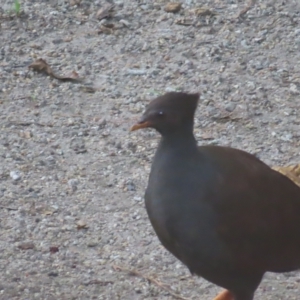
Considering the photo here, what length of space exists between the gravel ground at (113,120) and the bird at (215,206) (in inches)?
26.1

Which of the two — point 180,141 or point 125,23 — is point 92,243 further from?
point 125,23

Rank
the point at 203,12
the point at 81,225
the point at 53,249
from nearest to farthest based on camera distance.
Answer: the point at 53,249 < the point at 81,225 < the point at 203,12

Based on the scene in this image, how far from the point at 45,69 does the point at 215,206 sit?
3335mm

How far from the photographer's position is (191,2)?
8195mm

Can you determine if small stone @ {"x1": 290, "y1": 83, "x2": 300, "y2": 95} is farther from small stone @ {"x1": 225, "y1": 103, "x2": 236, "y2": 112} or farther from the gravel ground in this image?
small stone @ {"x1": 225, "y1": 103, "x2": 236, "y2": 112}

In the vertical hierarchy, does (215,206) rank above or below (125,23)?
above

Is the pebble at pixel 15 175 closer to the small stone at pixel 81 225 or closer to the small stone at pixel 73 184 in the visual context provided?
the small stone at pixel 73 184

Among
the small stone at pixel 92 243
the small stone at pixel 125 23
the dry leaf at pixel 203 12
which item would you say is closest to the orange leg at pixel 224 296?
the small stone at pixel 92 243

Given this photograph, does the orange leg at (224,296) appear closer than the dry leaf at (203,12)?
Yes

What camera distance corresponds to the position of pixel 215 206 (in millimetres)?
4051

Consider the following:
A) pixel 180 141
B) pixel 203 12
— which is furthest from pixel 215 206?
pixel 203 12

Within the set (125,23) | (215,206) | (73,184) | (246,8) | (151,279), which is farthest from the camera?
(246,8)

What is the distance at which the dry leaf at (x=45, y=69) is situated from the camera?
276 inches

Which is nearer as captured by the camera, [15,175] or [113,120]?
[15,175]
